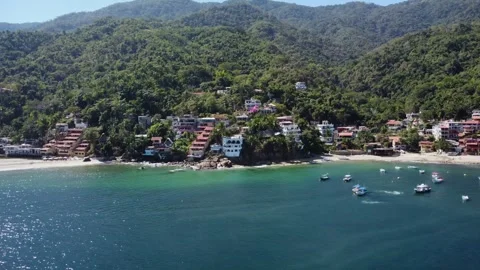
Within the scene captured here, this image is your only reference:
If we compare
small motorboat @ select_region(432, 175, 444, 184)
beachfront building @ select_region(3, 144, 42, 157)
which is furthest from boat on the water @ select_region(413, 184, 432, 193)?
beachfront building @ select_region(3, 144, 42, 157)

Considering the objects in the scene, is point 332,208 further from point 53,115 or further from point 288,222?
point 53,115

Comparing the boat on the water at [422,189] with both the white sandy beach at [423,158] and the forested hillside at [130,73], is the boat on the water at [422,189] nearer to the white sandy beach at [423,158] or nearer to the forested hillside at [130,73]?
the white sandy beach at [423,158]

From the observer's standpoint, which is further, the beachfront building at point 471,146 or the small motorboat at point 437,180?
the beachfront building at point 471,146

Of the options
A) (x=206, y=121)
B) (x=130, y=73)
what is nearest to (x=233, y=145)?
(x=206, y=121)

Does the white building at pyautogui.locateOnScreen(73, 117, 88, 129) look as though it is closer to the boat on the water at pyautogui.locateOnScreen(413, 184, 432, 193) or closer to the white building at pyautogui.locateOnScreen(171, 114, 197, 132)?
the white building at pyautogui.locateOnScreen(171, 114, 197, 132)

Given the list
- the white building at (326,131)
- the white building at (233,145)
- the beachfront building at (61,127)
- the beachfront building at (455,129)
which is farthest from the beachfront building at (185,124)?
the beachfront building at (455,129)

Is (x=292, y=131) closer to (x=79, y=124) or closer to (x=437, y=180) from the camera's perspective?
(x=437, y=180)
